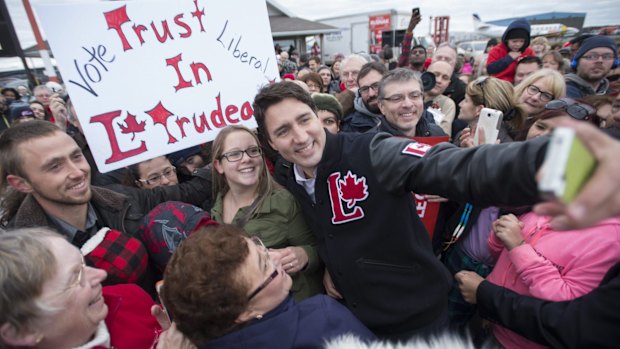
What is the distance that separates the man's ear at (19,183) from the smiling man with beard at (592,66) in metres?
5.13

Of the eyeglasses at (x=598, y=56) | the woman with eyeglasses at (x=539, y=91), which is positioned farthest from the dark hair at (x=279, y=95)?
the eyeglasses at (x=598, y=56)

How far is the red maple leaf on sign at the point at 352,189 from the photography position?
4.68 feet

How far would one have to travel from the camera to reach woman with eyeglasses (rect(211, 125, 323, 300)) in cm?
185

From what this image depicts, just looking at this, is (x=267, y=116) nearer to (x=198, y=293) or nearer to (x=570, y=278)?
(x=198, y=293)

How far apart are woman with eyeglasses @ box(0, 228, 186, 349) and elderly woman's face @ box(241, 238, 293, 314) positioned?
0.41 metres

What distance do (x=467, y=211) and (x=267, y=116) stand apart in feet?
4.35

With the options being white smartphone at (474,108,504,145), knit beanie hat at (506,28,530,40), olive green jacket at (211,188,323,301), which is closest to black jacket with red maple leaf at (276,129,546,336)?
olive green jacket at (211,188,323,301)

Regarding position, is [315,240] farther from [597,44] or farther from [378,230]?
[597,44]

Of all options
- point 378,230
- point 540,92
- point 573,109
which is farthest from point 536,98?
point 378,230

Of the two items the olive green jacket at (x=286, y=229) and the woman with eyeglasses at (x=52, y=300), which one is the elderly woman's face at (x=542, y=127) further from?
the woman with eyeglasses at (x=52, y=300)

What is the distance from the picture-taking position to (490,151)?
2.88ft

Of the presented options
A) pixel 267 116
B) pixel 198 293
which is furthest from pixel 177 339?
pixel 267 116

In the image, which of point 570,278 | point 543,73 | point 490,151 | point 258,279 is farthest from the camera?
point 543,73

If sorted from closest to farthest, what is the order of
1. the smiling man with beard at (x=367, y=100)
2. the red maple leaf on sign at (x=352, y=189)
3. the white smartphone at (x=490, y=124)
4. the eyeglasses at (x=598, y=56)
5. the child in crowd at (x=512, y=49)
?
the red maple leaf on sign at (x=352, y=189)
the white smartphone at (x=490, y=124)
the smiling man with beard at (x=367, y=100)
the eyeglasses at (x=598, y=56)
the child in crowd at (x=512, y=49)
